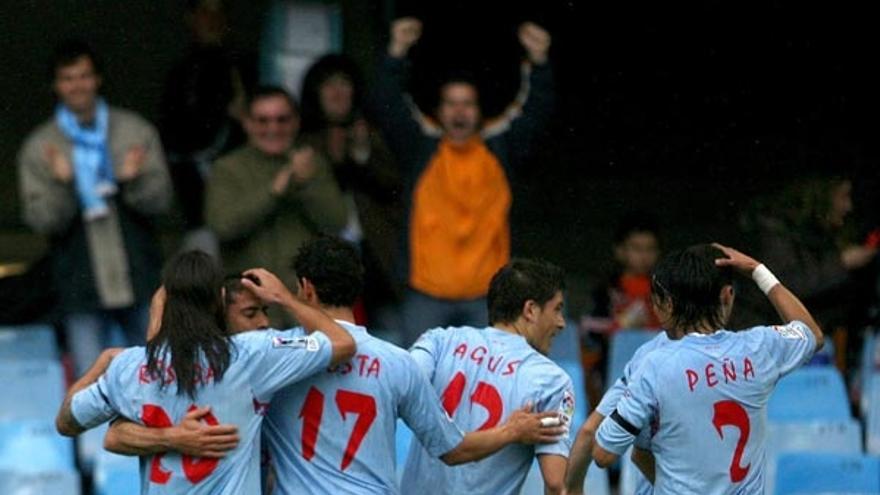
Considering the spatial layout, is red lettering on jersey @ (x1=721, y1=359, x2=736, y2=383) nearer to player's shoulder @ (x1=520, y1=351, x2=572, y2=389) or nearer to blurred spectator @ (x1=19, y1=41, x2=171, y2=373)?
player's shoulder @ (x1=520, y1=351, x2=572, y2=389)

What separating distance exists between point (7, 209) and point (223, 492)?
5917 mm

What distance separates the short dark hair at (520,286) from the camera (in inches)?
308

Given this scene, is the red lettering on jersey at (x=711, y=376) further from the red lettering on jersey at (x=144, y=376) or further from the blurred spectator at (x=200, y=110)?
the blurred spectator at (x=200, y=110)

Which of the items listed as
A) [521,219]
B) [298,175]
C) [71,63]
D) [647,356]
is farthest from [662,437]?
[521,219]

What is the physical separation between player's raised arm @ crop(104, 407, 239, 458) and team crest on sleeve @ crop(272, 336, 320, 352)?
0.29m

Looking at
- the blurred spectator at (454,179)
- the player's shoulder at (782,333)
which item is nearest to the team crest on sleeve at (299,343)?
the player's shoulder at (782,333)

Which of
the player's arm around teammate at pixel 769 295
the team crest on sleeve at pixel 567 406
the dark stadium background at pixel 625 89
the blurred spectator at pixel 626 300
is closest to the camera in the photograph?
the player's arm around teammate at pixel 769 295

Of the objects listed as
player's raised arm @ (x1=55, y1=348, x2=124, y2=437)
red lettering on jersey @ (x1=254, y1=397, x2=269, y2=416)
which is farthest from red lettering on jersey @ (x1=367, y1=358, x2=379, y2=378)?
player's raised arm @ (x1=55, y1=348, x2=124, y2=437)

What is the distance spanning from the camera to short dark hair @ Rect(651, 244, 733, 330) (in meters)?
7.59

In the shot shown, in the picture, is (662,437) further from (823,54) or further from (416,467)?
(823,54)

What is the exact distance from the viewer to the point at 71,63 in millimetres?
10492

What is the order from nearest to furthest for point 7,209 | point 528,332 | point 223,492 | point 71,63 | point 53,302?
point 223,492 < point 528,332 < point 71,63 < point 53,302 < point 7,209

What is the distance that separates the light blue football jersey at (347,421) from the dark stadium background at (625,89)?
517 centimetres

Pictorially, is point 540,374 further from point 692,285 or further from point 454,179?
point 454,179
